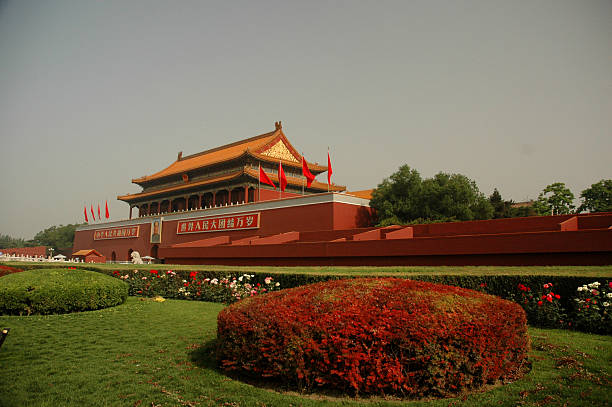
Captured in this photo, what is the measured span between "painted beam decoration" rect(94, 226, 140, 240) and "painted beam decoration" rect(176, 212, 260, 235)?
→ 5536 mm

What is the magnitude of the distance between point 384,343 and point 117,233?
30.7m

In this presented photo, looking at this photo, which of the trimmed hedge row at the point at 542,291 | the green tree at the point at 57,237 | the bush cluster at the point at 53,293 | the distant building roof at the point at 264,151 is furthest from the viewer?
the green tree at the point at 57,237

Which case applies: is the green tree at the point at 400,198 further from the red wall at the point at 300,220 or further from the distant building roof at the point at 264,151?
the distant building roof at the point at 264,151

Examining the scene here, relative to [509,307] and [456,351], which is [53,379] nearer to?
[456,351]

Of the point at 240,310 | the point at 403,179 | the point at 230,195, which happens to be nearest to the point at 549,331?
the point at 240,310

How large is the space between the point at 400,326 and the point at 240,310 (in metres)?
1.59

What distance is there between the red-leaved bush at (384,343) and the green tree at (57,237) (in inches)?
2582

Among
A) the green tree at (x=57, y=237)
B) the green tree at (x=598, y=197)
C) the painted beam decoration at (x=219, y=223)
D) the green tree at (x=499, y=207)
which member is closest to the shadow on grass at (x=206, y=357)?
the painted beam decoration at (x=219, y=223)

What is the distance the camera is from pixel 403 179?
1948 centimetres

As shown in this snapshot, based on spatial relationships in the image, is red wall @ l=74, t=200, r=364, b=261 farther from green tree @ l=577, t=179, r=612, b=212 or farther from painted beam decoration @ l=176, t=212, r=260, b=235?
green tree @ l=577, t=179, r=612, b=212

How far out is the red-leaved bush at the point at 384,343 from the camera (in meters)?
3.21

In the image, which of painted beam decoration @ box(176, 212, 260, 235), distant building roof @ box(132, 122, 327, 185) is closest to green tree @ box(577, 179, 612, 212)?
distant building roof @ box(132, 122, 327, 185)

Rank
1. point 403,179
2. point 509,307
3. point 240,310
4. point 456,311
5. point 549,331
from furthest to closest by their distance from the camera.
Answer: point 403,179 < point 549,331 < point 240,310 < point 509,307 < point 456,311

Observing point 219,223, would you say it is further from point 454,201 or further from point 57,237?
point 57,237
